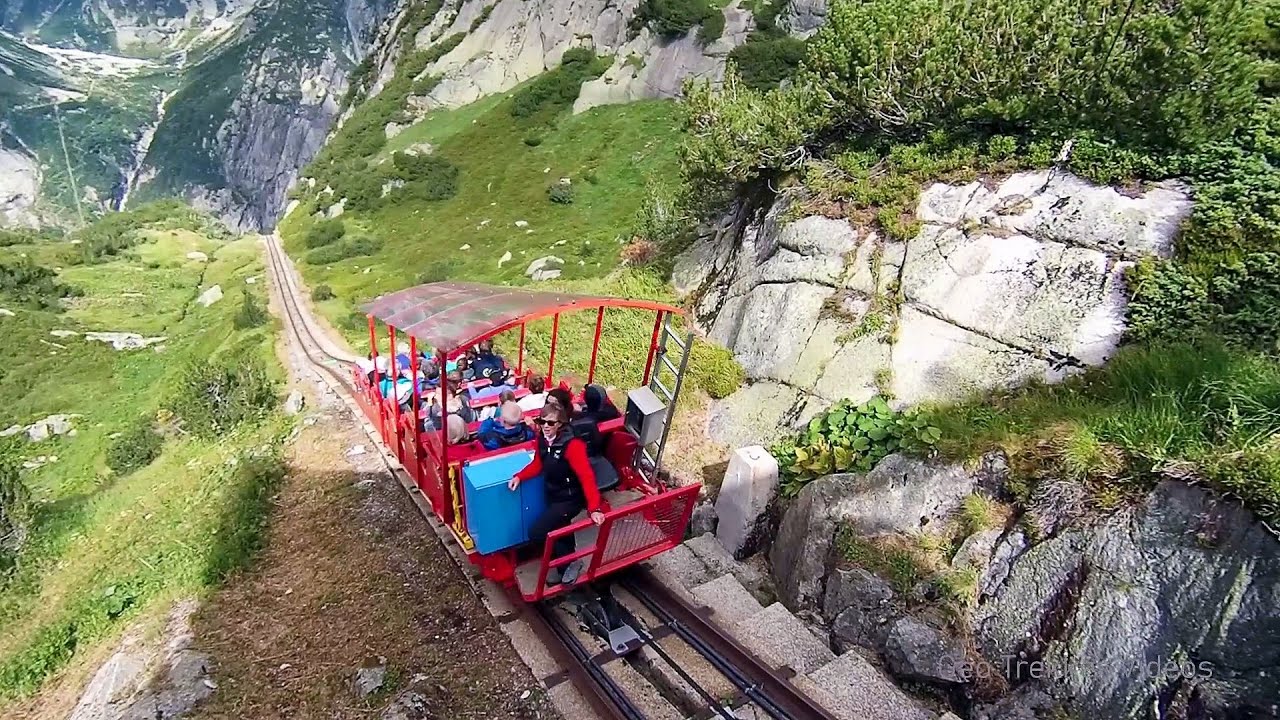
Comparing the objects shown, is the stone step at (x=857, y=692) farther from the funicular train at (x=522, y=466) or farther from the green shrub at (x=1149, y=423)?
the green shrub at (x=1149, y=423)

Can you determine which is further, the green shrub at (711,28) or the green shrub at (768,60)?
the green shrub at (711,28)

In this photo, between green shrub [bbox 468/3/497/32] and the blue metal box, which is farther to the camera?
green shrub [bbox 468/3/497/32]

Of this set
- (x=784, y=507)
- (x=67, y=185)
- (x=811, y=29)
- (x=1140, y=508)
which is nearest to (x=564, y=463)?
(x=784, y=507)

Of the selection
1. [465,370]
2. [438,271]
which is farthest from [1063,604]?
[438,271]

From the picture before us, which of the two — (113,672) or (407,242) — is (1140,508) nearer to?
(113,672)

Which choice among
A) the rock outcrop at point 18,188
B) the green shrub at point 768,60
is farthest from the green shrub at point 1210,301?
the rock outcrop at point 18,188

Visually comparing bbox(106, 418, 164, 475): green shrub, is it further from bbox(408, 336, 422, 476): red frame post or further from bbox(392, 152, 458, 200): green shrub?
bbox(392, 152, 458, 200): green shrub

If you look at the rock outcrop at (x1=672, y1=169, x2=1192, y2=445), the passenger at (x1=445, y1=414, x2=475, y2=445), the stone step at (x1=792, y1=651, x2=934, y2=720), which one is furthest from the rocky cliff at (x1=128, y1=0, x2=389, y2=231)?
the stone step at (x1=792, y1=651, x2=934, y2=720)
